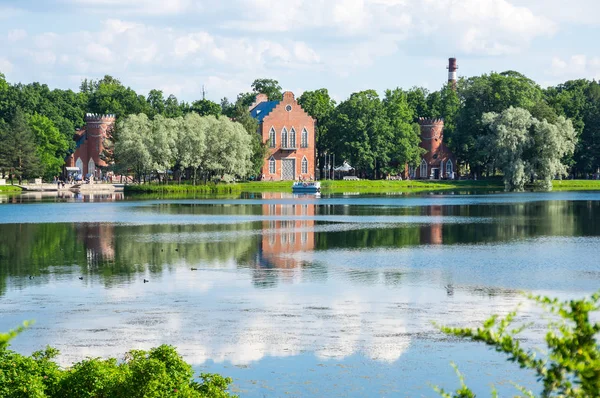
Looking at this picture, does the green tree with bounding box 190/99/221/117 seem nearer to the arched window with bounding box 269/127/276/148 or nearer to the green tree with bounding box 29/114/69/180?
the arched window with bounding box 269/127/276/148

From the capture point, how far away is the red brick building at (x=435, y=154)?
418 ft

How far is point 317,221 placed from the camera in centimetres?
5541

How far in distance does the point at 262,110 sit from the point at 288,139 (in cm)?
639

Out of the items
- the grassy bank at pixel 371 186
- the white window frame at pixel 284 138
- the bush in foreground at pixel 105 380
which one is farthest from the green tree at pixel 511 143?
the bush in foreground at pixel 105 380

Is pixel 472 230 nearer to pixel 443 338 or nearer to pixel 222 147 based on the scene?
pixel 443 338

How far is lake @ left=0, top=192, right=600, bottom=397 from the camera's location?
1716 cm

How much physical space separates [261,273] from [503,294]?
27.4 ft

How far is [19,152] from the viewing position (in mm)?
107188

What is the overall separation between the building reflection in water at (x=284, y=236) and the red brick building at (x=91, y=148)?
61.3 meters

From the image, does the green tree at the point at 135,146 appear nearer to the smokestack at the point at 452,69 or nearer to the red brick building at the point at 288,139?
the red brick building at the point at 288,139

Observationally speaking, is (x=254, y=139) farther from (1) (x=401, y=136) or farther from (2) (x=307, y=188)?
(1) (x=401, y=136)

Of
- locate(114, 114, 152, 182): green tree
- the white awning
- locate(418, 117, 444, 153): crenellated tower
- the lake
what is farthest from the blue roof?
the lake

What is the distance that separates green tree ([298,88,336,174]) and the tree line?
137 mm

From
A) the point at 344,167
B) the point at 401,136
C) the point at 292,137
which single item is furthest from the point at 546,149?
the point at 292,137
